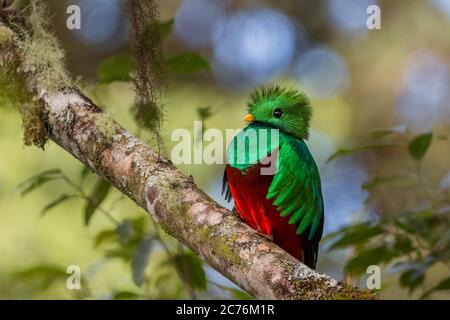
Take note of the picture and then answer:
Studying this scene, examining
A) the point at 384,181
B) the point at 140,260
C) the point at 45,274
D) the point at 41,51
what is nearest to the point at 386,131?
the point at 384,181

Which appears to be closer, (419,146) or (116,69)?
(419,146)

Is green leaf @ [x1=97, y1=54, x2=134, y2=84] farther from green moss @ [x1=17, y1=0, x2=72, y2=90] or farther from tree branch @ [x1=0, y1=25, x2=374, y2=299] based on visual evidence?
tree branch @ [x1=0, y1=25, x2=374, y2=299]

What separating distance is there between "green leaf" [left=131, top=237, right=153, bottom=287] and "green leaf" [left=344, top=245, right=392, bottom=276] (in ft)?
2.43

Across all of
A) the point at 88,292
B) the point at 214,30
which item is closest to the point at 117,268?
the point at 88,292

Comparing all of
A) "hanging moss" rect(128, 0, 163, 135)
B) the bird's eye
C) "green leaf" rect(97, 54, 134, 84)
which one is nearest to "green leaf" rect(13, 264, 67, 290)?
"green leaf" rect(97, 54, 134, 84)

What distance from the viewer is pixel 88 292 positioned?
290 cm

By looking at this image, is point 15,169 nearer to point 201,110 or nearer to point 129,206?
point 129,206

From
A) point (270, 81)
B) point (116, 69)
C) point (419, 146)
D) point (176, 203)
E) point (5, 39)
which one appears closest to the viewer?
point (176, 203)

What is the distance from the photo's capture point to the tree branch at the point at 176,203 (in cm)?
169

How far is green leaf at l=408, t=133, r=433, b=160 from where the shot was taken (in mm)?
2618

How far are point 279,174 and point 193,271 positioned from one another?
0.57 m

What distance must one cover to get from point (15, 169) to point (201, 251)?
2.94m

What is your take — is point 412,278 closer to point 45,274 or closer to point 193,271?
point 193,271

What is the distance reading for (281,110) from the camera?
8.63ft
